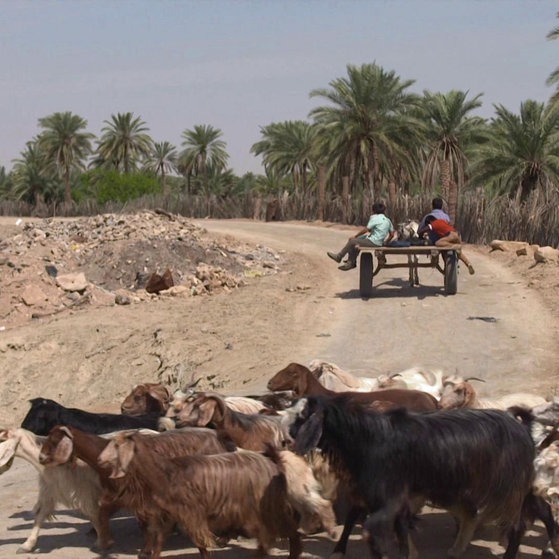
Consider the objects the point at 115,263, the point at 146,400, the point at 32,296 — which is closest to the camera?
the point at 146,400

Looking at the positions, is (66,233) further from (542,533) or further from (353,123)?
(542,533)

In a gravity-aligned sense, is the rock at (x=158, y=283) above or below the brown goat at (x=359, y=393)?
below

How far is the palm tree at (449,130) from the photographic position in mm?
47469

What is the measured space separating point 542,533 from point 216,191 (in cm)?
6838

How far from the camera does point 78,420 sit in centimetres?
810

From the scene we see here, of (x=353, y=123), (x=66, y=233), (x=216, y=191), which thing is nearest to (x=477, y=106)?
(x=353, y=123)

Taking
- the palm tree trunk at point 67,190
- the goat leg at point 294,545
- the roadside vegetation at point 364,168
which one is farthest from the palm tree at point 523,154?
the palm tree trunk at point 67,190

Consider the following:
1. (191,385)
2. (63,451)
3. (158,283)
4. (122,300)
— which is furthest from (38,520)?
(158,283)

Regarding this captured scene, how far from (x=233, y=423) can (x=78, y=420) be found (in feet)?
5.34

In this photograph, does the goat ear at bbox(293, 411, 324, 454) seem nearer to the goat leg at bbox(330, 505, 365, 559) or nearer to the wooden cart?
the goat leg at bbox(330, 505, 365, 559)

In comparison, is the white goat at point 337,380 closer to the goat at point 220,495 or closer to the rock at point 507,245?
the goat at point 220,495

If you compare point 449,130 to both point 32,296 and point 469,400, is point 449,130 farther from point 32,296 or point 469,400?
point 469,400

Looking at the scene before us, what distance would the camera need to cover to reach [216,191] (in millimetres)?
74812

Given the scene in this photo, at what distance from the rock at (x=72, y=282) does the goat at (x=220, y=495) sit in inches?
624
